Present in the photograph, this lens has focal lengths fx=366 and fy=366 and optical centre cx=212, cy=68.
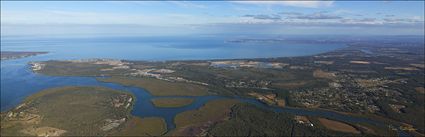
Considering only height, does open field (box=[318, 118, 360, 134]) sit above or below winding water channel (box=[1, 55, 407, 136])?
below

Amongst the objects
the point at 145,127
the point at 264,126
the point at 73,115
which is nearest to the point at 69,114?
the point at 73,115

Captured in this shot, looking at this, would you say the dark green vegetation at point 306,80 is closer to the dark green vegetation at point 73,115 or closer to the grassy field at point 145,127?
the dark green vegetation at point 73,115

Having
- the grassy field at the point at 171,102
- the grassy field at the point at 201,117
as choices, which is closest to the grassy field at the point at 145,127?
the grassy field at the point at 201,117

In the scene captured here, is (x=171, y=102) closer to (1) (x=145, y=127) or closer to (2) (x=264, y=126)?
(1) (x=145, y=127)

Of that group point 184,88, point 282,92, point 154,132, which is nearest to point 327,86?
point 282,92

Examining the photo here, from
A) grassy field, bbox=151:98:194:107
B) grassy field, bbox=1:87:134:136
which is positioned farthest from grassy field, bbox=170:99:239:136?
grassy field, bbox=1:87:134:136

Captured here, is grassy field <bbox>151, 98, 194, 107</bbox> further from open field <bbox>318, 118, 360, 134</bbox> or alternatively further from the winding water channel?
open field <bbox>318, 118, 360, 134</bbox>
